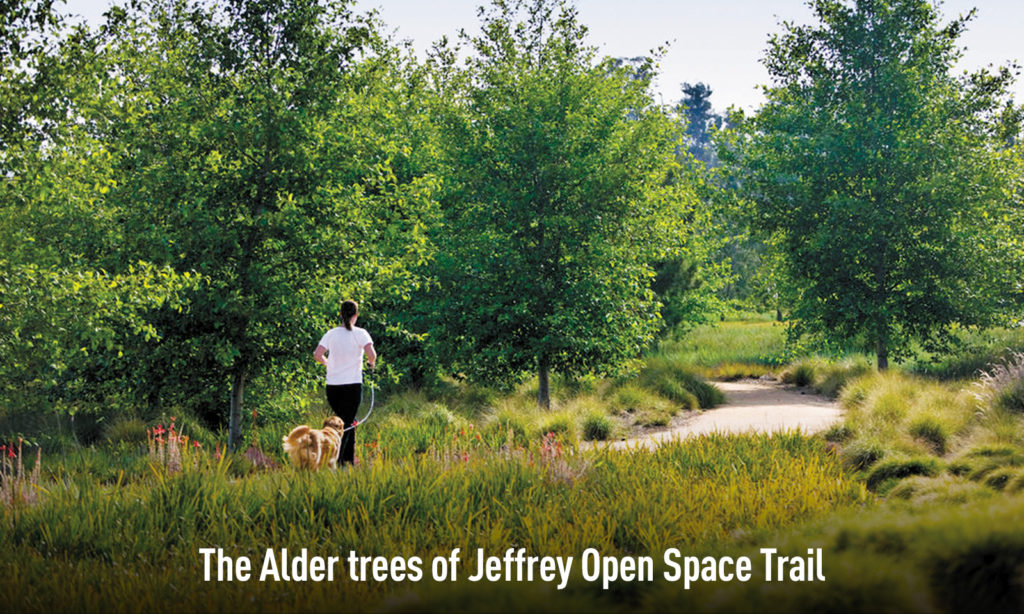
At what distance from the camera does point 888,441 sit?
343 inches

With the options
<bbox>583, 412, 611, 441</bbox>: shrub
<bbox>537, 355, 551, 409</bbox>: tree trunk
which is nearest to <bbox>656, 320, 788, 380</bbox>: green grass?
<bbox>537, 355, 551, 409</bbox>: tree trunk

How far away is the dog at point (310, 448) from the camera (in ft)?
22.4

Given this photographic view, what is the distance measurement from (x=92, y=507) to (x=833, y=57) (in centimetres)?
1810

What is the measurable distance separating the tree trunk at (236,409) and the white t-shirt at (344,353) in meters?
2.96

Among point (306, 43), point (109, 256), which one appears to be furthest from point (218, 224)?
point (306, 43)

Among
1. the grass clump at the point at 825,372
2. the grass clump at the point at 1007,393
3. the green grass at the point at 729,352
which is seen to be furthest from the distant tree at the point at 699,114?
the grass clump at the point at 1007,393

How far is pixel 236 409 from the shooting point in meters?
10.3

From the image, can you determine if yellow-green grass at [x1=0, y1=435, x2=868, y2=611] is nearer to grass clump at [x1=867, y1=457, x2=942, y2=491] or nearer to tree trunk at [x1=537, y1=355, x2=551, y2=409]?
grass clump at [x1=867, y1=457, x2=942, y2=491]

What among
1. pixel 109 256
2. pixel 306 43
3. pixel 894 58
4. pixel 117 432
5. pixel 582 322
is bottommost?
pixel 117 432

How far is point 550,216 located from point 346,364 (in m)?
6.58

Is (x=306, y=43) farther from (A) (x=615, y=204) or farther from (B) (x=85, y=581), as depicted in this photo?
(B) (x=85, y=581)

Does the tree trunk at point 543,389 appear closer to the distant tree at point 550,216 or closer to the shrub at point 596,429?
the distant tree at point 550,216

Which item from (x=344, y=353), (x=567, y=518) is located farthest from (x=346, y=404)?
(x=567, y=518)

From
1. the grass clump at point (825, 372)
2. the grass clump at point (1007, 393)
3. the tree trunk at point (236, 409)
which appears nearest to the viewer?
the grass clump at point (1007, 393)
